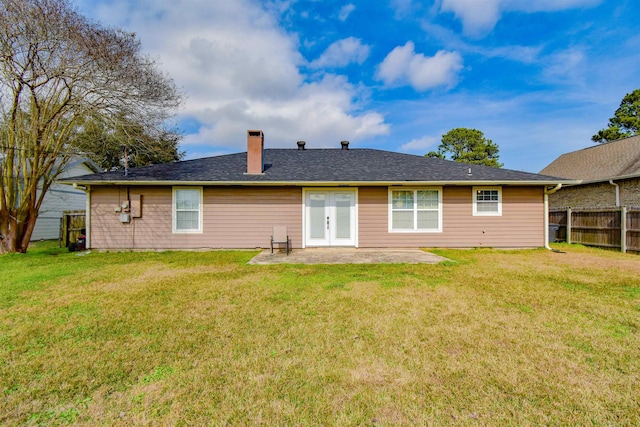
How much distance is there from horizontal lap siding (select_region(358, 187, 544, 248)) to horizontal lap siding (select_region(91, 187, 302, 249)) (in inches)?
96.7

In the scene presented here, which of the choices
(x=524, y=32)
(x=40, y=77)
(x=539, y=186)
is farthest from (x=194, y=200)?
(x=524, y=32)

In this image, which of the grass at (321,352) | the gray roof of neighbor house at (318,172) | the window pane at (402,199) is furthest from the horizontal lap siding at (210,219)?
the grass at (321,352)

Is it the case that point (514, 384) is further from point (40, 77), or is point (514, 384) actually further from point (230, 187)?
point (40, 77)

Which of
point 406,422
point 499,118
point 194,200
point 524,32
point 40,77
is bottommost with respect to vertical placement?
point 406,422

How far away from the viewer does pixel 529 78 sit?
1356 centimetres

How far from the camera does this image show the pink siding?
944cm

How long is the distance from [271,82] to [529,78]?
12588 mm

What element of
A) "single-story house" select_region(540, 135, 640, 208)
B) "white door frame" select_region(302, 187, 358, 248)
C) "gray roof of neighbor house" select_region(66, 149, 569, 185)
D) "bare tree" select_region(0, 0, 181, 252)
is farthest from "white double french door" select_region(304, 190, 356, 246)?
"single-story house" select_region(540, 135, 640, 208)

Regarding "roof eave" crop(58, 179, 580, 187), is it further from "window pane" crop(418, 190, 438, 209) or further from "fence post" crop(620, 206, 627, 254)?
"fence post" crop(620, 206, 627, 254)

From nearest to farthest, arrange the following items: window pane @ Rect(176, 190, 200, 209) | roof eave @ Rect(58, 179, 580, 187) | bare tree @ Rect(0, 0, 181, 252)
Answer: bare tree @ Rect(0, 0, 181, 252)
roof eave @ Rect(58, 179, 580, 187)
window pane @ Rect(176, 190, 200, 209)

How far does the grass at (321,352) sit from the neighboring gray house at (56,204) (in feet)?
35.0

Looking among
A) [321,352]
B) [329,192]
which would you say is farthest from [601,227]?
[321,352]

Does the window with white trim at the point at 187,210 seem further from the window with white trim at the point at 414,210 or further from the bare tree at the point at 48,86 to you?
the window with white trim at the point at 414,210

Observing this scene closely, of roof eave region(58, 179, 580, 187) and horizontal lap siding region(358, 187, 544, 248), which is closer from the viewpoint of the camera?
roof eave region(58, 179, 580, 187)
